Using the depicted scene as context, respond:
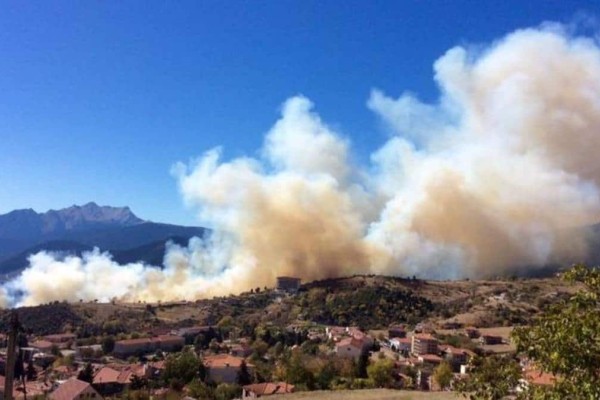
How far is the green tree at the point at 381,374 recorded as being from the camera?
140 feet

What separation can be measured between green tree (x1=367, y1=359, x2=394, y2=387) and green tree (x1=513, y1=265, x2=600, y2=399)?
1361 inches

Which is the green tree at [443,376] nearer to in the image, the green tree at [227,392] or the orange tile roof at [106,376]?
the green tree at [227,392]

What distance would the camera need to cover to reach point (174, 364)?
153ft

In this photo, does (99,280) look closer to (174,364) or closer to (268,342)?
(268,342)

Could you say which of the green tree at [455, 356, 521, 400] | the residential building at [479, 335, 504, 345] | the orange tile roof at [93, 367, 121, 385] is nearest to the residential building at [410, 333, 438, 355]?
the residential building at [479, 335, 504, 345]

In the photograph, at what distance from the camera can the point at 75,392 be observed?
4028cm

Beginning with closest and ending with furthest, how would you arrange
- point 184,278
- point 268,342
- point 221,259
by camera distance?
point 268,342 < point 184,278 < point 221,259

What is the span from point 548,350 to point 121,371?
4635 cm

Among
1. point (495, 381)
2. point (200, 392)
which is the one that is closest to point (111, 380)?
point (200, 392)

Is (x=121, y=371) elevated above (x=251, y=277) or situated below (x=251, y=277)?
below

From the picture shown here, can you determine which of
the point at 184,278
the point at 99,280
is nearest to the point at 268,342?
the point at 184,278

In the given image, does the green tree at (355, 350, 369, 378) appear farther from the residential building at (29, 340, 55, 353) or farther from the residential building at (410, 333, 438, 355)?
the residential building at (29, 340, 55, 353)

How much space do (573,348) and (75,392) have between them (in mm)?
37959

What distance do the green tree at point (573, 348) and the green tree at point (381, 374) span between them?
3457 centimetres
